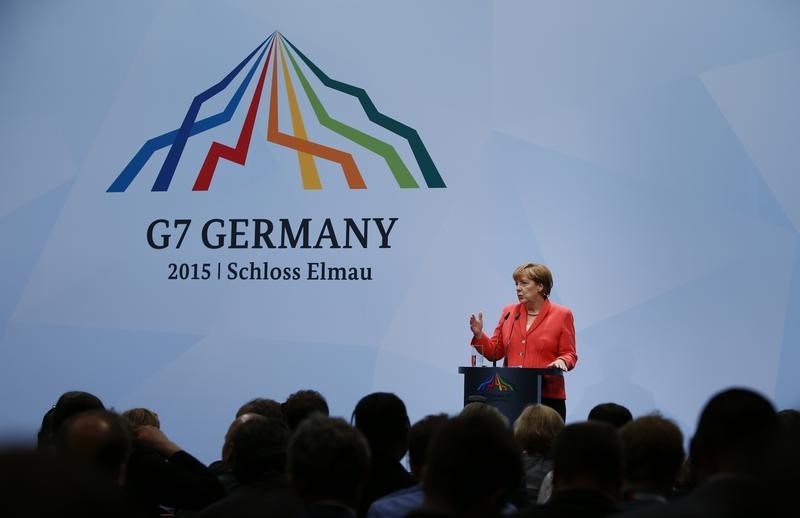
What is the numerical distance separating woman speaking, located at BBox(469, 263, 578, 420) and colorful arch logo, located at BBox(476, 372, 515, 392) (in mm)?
527

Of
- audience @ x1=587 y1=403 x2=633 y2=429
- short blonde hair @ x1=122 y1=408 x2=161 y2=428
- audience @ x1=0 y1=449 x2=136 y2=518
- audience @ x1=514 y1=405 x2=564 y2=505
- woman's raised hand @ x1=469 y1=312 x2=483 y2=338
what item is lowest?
audience @ x1=0 y1=449 x2=136 y2=518

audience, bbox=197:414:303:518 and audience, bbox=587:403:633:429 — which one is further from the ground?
audience, bbox=587:403:633:429

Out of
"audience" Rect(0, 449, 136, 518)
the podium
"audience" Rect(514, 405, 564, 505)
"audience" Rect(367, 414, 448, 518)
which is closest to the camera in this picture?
"audience" Rect(0, 449, 136, 518)

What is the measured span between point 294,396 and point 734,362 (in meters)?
3.76

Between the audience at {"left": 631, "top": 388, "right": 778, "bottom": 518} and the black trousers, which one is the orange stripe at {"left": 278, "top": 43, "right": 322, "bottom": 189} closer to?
the black trousers

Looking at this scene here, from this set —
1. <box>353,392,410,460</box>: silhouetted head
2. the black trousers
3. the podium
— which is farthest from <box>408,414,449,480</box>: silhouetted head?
the black trousers

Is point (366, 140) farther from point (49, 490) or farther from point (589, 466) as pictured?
point (49, 490)

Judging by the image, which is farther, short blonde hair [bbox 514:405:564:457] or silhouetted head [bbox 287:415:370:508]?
short blonde hair [bbox 514:405:564:457]

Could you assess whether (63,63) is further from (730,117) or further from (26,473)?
(26,473)

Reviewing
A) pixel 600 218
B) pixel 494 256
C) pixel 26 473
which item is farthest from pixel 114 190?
pixel 26 473

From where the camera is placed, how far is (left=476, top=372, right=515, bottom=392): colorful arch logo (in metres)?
5.24

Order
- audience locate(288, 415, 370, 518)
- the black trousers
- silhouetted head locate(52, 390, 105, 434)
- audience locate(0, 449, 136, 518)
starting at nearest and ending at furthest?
audience locate(0, 449, 136, 518) < audience locate(288, 415, 370, 518) < silhouetted head locate(52, 390, 105, 434) < the black trousers

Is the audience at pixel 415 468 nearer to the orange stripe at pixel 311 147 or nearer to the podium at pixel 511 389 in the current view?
the podium at pixel 511 389

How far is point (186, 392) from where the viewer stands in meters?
7.54
